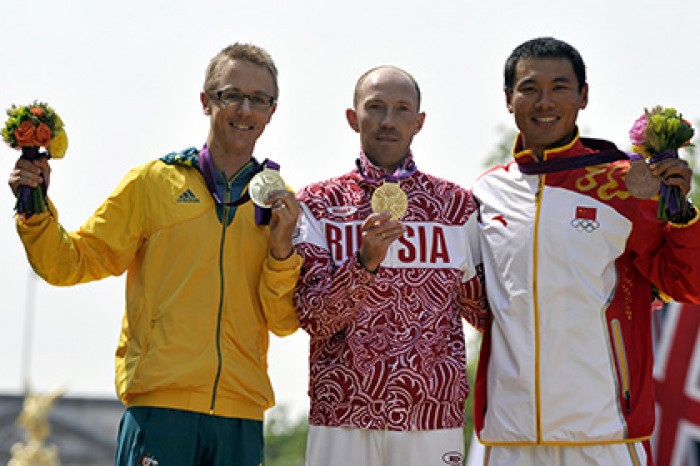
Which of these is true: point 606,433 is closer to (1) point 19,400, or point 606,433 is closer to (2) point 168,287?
(2) point 168,287

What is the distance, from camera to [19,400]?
23.0 meters

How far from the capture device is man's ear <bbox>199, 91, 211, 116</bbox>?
23.2 feet

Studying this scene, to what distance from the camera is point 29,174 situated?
20.8ft

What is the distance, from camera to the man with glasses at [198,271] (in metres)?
6.50

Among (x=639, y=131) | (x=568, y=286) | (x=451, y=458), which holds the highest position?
(x=639, y=131)

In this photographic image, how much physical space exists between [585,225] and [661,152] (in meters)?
0.56

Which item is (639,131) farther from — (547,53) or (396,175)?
(396,175)

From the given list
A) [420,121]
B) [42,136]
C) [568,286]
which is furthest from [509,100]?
[42,136]

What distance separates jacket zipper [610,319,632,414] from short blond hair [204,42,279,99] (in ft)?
6.75

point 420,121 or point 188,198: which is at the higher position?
point 420,121

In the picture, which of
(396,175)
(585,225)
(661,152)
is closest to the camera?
(661,152)

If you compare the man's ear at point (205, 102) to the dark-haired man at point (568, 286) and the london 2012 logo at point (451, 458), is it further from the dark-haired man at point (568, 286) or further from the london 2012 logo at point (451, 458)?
the london 2012 logo at point (451, 458)

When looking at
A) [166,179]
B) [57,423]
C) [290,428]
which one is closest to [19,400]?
[57,423]

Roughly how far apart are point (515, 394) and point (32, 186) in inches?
99.9
